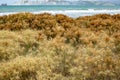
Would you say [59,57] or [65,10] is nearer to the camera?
[59,57]

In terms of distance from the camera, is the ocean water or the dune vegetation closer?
the dune vegetation

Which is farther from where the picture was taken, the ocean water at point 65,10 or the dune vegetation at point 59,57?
the ocean water at point 65,10

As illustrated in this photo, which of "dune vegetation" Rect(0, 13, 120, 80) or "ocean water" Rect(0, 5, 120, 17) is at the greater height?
"dune vegetation" Rect(0, 13, 120, 80)

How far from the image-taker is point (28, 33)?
10.7 meters

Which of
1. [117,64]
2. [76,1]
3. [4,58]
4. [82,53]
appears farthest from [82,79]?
[76,1]

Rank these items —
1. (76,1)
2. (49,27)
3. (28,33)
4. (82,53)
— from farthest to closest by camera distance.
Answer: (76,1) → (49,27) → (28,33) → (82,53)

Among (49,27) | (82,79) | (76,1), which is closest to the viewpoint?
(82,79)

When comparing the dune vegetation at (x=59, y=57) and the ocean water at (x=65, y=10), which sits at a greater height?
the dune vegetation at (x=59, y=57)

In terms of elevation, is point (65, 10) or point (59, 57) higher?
point (59, 57)

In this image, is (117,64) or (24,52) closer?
(117,64)

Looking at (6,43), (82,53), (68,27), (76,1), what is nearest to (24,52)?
(6,43)

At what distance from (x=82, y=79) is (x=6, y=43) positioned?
3.19 metres

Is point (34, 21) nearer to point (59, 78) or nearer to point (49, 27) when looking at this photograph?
point (49, 27)

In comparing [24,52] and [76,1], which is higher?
[24,52]
